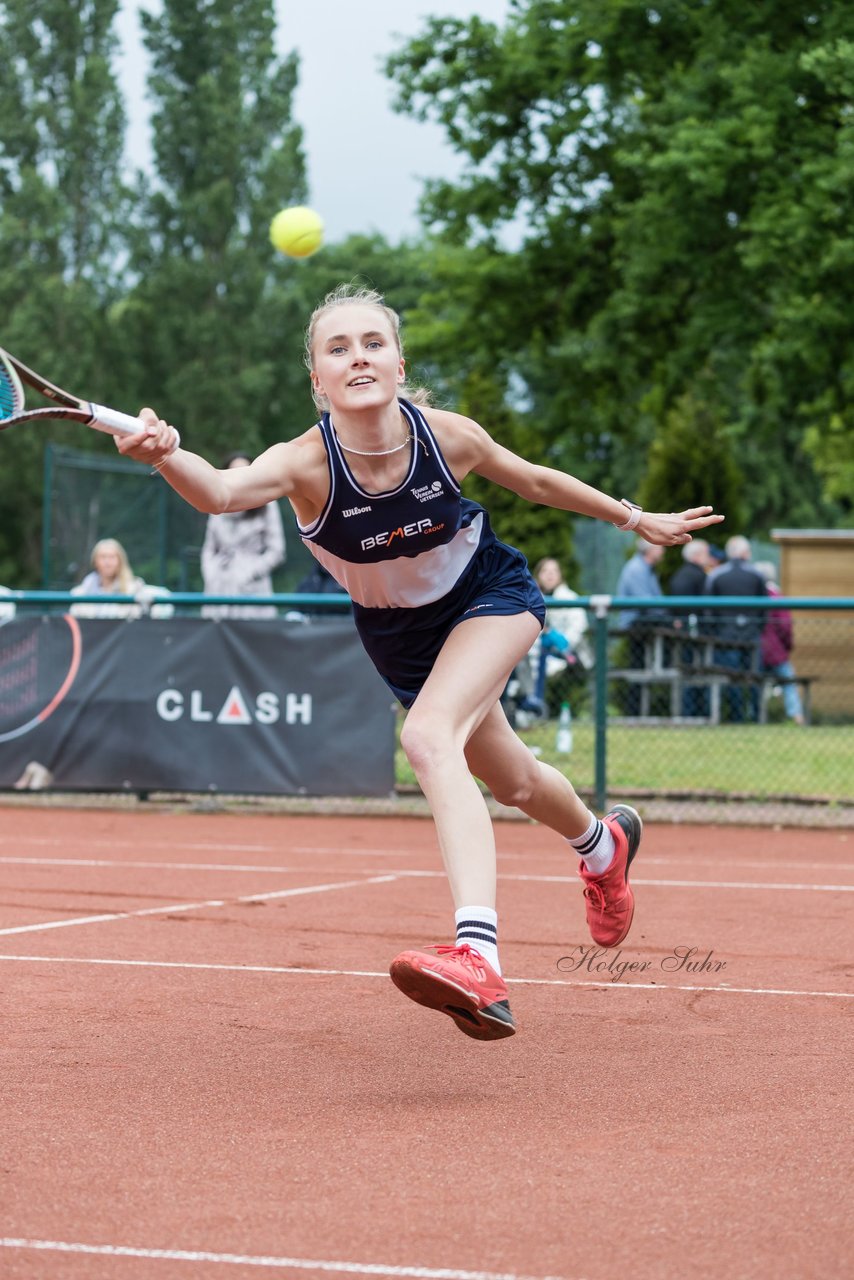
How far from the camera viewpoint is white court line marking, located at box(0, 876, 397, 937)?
6898mm

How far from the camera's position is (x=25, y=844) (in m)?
10.1

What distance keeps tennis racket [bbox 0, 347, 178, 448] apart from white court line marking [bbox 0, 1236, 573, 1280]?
1812mm

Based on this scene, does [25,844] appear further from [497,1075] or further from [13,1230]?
[13,1230]

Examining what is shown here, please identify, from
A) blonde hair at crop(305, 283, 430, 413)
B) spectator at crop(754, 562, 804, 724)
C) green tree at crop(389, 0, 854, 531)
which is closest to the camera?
blonde hair at crop(305, 283, 430, 413)

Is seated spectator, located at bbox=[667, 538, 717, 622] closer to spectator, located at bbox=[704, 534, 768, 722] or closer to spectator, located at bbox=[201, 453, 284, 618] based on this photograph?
spectator, located at bbox=[704, 534, 768, 722]

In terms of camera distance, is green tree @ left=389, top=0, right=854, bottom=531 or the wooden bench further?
green tree @ left=389, top=0, right=854, bottom=531

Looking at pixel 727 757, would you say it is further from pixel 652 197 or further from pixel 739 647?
pixel 652 197

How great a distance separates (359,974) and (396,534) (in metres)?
1.94

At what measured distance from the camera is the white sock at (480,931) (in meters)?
4.28

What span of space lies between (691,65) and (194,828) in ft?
41.9

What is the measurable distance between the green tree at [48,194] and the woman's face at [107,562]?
32.8 metres

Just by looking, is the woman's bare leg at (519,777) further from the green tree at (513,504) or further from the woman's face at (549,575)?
the green tree at (513,504)

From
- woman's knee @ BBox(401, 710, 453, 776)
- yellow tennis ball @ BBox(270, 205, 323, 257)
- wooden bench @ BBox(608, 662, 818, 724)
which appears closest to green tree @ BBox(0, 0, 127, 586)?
yellow tennis ball @ BBox(270, 205, 323, 257)

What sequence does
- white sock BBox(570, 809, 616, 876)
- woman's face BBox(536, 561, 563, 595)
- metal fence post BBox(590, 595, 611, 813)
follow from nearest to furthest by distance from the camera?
white sock BBox(570, 809, 616, 876)
metal fence post BBox(590, 595, 611, 813)
woman's face BBox(536, 561, 563, 595)
